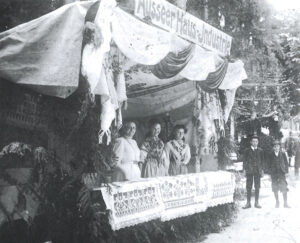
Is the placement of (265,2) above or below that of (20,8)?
above

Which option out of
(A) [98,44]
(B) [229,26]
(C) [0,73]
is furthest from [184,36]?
(B) [229,26]

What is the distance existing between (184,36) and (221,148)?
3.19 m

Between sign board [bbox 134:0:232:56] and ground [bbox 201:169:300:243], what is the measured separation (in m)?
3.42

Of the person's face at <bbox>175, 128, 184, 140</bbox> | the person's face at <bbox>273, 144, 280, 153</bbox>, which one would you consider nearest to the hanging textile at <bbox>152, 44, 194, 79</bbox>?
the person's face at <bbox>175, 128, 184, 140</bbox>

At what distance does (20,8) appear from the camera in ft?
29.9

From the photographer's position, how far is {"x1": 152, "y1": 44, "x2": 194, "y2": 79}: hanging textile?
21.5 ft

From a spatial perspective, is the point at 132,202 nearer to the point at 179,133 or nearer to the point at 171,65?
the point at 171,65

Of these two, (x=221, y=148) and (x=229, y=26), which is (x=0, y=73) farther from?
(x=229, y=26)

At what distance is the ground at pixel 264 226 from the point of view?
7.46 m

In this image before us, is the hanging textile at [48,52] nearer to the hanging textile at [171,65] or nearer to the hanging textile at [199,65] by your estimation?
the hanging textile at [171,65]

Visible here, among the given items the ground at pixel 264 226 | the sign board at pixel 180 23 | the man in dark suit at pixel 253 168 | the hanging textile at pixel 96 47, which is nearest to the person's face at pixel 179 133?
the sign board at pixel 180 23

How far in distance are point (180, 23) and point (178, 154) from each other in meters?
2.81

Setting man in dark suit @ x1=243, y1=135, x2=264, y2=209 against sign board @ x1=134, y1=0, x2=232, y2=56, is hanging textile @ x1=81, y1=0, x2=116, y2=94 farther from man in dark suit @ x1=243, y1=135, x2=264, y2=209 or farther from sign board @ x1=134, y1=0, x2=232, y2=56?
man in dark suit @ x1=243, y1=135, x2=264, y2=209

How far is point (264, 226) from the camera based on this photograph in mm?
8641
